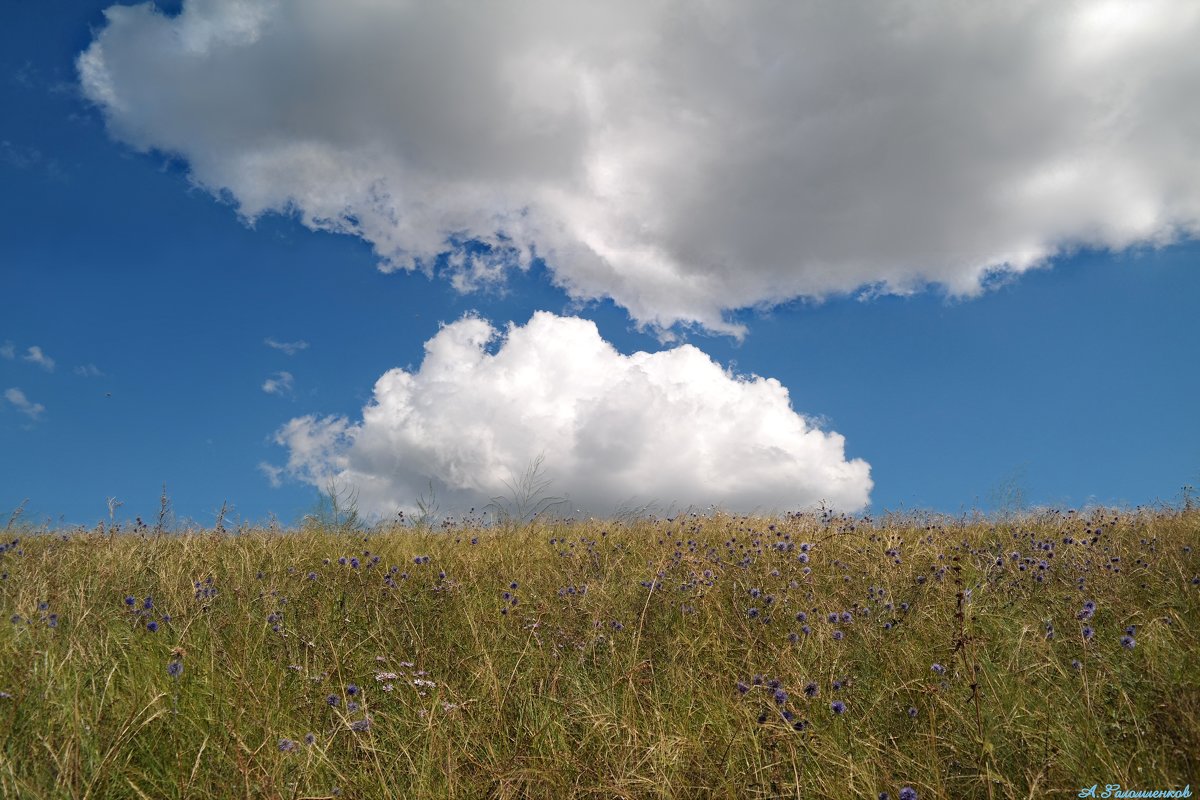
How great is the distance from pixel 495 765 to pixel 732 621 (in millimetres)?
2140

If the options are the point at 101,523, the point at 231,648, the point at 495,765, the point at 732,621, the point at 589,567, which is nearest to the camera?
the point at 495,765

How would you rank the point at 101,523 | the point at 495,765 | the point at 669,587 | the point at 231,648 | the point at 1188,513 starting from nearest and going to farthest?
the point at 495,765 → the point at 231,648 → the point at 669,587 → the point at 1188,513 → the point at 101,523

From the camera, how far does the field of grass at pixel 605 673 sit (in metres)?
2.69

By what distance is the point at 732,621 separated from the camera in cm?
460

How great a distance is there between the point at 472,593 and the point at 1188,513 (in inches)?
330

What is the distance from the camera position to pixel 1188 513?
325 inches

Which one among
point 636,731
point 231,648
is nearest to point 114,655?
point 231,648

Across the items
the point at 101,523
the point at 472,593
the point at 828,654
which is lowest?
the point at 828,654

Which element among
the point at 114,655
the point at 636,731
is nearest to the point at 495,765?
the point at 636,731

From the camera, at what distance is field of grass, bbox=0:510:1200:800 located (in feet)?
8.81

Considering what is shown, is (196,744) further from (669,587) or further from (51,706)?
(669,587)

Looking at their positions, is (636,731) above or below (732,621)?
below

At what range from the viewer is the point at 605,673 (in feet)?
12.9

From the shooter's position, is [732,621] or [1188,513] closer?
[732,621]
